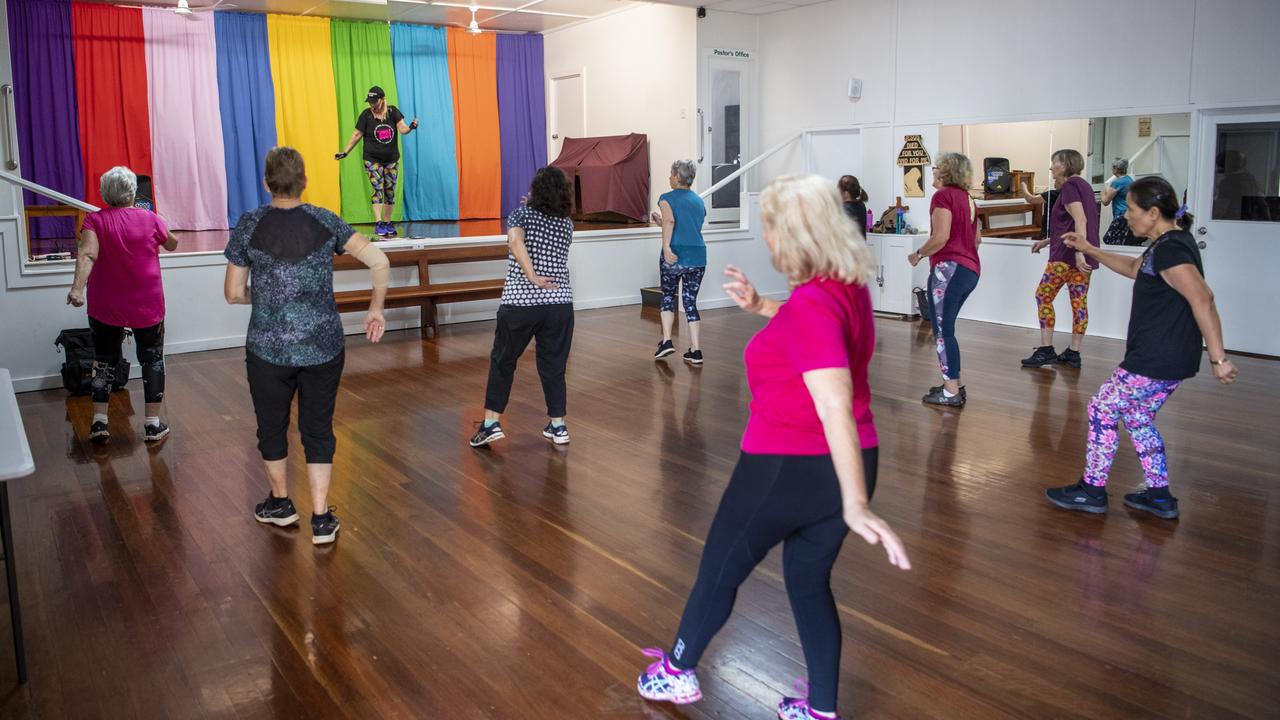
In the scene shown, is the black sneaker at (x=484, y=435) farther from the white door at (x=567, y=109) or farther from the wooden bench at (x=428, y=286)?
the white door at (x=567, y=109)

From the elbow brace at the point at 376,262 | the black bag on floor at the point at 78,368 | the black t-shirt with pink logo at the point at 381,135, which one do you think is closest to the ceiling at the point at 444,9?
the black t-shirt with pink logo at the point at 381,135

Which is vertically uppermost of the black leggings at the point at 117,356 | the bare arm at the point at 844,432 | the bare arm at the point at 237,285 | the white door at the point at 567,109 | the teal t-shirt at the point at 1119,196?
the white door at the point at 567,109

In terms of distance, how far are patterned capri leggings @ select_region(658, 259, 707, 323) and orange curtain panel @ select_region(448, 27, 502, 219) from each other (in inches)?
294

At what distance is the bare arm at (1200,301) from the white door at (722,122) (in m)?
7.15

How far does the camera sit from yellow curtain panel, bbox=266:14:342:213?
1231 centimetres

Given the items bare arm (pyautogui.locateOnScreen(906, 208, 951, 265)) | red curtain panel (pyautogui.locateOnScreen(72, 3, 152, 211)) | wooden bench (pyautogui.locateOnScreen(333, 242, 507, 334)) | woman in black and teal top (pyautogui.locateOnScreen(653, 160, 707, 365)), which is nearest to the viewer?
bare arm (pyautogui.locateOnScreen(906, 208, 951, 265))

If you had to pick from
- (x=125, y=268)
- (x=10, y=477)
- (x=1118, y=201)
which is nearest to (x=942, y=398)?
(x=1118, y=201)

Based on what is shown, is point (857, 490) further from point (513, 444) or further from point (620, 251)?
point (620, 251)

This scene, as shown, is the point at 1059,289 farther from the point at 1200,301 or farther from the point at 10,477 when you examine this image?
the point at 10,477

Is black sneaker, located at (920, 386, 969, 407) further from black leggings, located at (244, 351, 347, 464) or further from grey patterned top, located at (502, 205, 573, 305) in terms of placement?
black leggings, located at (244, 351, 347, 464)

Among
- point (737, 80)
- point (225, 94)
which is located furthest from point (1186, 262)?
point (225, 94)

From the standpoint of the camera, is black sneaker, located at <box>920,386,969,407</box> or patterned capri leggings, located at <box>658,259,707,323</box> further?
patterned capri leggings, located at <box>658,259,707,323</box>

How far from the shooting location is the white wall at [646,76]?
10555 mm

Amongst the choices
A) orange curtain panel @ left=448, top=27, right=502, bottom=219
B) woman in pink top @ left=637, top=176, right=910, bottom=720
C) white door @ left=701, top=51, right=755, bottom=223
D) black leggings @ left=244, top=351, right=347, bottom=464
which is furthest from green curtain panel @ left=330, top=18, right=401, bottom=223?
woman in pink top @ left=637, top=176, right=910, bottom=720
